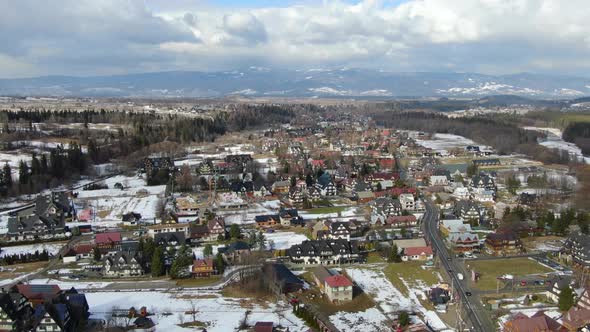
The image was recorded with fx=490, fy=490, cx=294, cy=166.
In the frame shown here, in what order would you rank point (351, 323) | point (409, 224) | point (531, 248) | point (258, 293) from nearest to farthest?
point (351, 323) → point (258, 293) → point (531, 248) → point (409, 224)

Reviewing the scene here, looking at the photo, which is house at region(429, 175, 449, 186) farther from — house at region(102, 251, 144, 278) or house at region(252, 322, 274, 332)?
house at region(252, 322, 274, 332)

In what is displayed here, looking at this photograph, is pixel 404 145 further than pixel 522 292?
Yes

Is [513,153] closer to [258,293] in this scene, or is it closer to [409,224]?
[409,224]

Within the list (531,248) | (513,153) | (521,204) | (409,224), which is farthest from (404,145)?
(531,248)

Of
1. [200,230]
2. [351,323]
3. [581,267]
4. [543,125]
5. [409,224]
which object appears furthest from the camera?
[543,125]

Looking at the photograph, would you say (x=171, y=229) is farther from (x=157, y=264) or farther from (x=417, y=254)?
(x=417, y=254)

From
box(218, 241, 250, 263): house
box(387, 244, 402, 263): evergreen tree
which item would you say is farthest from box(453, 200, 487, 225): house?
box(218, 241, 250, 263): house
